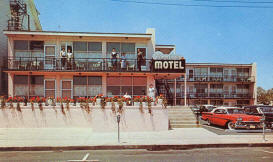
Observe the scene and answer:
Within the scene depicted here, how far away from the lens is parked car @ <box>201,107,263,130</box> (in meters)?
12.0

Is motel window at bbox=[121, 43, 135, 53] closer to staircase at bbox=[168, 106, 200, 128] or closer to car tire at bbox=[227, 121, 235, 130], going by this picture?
staircase at bbox=[168, 106, 200, 128]

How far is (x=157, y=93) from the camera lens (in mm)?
19344

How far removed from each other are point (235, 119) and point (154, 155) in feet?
24.2

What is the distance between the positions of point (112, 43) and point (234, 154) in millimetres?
13016

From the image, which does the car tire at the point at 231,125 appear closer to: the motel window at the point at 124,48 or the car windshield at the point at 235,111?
the car windshield at the point at 235,111

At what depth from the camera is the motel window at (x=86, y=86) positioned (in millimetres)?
16734

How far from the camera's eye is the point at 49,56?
1677cm

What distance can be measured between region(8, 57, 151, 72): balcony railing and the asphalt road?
8.90 meters

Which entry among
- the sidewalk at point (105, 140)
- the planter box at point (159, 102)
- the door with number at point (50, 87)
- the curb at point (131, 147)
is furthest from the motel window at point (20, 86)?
the planter box at point (159, 102)

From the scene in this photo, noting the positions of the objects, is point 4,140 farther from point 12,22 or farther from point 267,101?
point 267,101

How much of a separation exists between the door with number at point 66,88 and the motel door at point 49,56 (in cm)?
181

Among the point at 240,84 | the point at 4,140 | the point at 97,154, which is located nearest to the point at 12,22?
the point at 4,140

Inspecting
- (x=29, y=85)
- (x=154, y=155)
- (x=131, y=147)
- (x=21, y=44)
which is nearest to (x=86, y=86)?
(x=29, y=85)

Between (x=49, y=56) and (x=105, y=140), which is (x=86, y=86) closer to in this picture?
(x=49, y=56)
